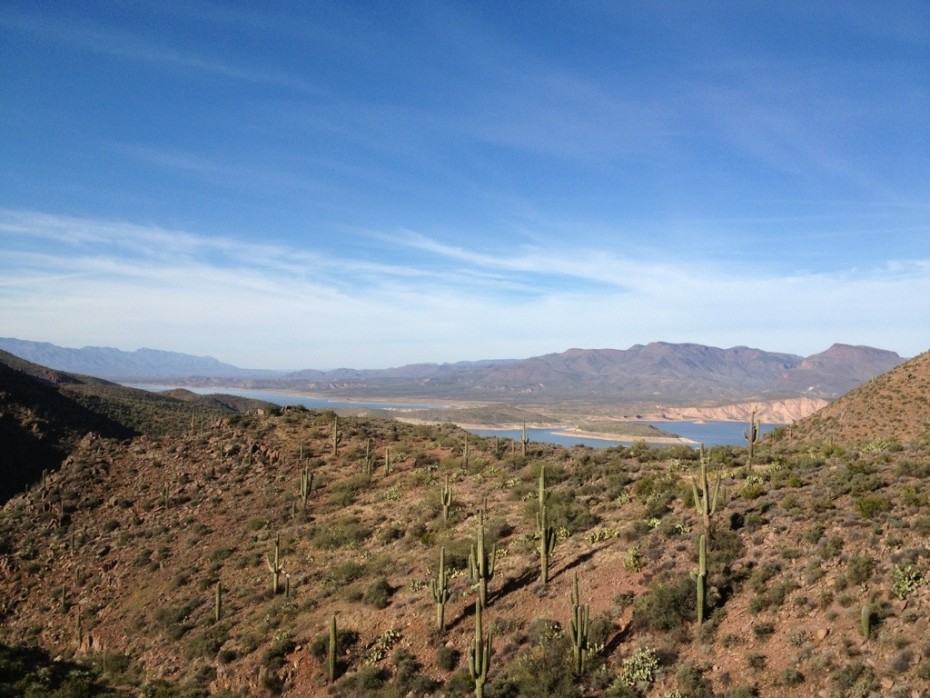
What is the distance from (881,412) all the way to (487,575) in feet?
134

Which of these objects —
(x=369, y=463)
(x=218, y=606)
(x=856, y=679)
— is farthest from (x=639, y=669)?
(x=369, y=463)

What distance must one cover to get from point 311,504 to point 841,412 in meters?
43.0

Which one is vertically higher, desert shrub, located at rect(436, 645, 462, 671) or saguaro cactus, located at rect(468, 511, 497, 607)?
saguaro cactus, located at rect(468, 511, 497, 607)

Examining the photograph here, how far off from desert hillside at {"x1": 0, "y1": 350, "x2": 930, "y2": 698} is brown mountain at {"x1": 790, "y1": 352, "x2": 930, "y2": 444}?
19271mm

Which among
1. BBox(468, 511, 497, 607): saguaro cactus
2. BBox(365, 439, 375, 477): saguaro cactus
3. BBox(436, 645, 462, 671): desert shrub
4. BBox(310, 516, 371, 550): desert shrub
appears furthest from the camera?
BBox(365, 439, 375, 477): saguaro cactus

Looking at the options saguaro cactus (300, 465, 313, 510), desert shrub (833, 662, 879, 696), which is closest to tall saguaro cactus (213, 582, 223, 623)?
saguaro cactus (300, 465, 313, 510)

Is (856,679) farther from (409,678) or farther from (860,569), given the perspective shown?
(409,678)

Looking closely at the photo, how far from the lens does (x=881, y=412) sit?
43812 mm

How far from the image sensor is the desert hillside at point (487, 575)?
45.5ft

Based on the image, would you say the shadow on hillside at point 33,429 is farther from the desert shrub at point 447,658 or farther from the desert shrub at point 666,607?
the desert shrub at point 666,607

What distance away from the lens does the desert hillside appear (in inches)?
546

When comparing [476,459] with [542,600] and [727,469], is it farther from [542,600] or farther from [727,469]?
[542,600]

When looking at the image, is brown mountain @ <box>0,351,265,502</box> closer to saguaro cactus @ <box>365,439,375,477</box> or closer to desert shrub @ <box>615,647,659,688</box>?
saguaro cactus @ <box>365,439,375,477</box>

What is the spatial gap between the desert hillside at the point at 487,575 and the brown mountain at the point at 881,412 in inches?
759
